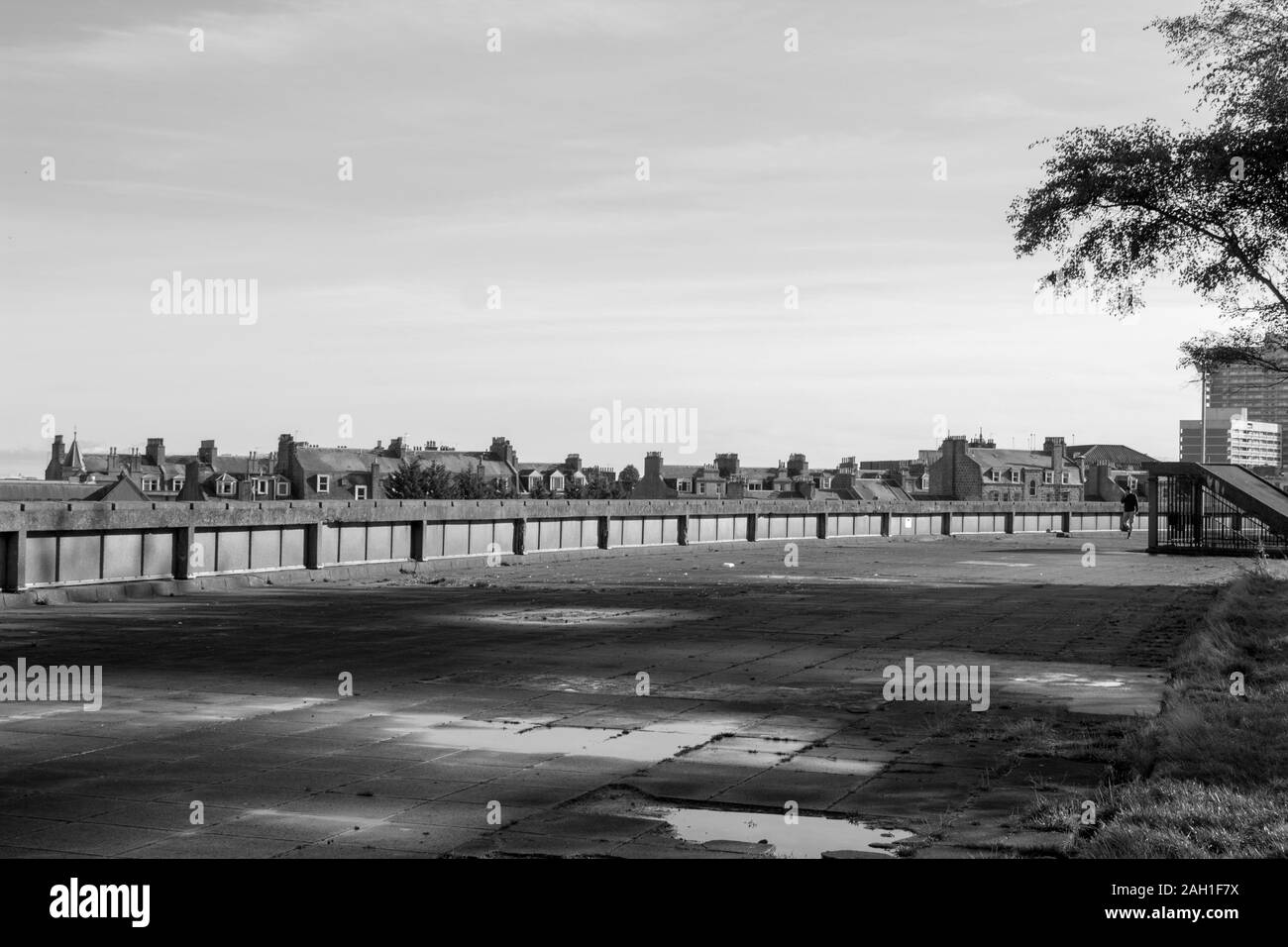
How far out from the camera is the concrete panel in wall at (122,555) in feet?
73.7

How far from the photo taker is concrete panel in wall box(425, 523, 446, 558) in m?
30.6

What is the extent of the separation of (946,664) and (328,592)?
1310 centimetres

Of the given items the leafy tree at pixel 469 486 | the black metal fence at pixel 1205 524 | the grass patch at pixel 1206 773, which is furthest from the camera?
the leafy tree at pixel 469 486

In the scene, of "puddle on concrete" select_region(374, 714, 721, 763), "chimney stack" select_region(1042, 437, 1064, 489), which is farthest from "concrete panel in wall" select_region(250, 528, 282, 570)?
"chimney stack" select_region(1042, 437, 1064, 489)

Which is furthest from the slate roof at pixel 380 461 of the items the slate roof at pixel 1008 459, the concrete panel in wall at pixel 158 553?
the concrete panel in wall at pixel 158 553

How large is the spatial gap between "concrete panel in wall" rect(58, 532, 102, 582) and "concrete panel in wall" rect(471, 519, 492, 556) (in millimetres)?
11165

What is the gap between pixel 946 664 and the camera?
579 inches

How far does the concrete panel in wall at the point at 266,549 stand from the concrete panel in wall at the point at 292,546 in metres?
0.13


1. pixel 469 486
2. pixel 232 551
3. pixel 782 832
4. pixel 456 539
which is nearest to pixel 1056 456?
pixel 469 486

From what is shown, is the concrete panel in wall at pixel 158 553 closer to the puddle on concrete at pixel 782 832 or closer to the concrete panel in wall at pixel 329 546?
the concrete panel in wall at pixel 329 546
